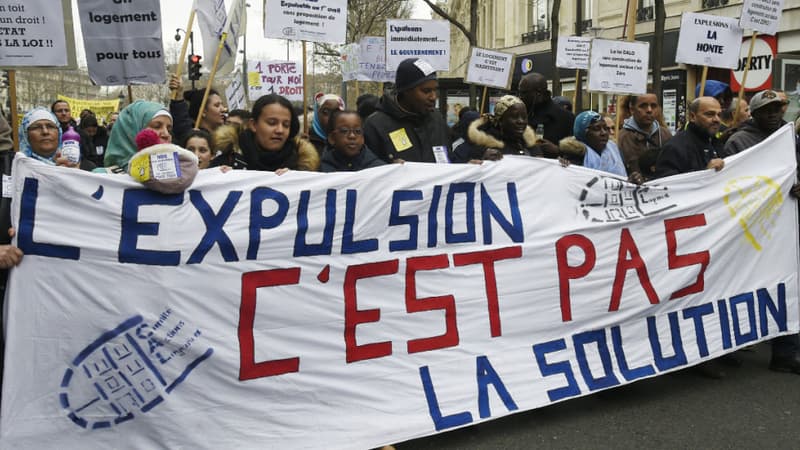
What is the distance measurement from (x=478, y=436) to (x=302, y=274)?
127 cm

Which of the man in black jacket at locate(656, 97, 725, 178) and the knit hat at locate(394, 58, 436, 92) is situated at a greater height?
the knit hat at locate(394, 58, 436, 92)

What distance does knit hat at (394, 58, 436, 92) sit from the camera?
16.2 feet

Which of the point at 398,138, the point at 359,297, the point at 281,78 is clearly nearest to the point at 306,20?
the point at 398,138

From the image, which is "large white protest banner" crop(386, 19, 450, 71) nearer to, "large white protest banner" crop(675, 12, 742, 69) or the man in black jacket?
"large white protest banner" crop(675, 12, 742, 69)

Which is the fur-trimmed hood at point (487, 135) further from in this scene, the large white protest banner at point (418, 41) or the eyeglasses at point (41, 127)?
the large white protest banner at point (418, 41)

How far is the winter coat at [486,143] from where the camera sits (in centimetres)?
505

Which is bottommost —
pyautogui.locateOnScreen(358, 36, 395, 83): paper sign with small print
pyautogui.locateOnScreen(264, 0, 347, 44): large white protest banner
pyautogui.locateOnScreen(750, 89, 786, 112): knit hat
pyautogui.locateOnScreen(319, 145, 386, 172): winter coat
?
pyautogui.locateOnScreen(319, 145, 386, 172): winter coat

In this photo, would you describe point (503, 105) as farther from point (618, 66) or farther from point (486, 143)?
point (618, 66)

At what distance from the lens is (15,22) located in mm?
4746

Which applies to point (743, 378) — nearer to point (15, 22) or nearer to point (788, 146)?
point (788, 146)

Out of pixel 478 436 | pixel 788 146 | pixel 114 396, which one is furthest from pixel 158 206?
pixel 788 146

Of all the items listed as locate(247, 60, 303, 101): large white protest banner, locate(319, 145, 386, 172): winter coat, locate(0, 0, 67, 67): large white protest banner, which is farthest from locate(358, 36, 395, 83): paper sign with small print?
locate(319, 145, 386, 172): winter coat

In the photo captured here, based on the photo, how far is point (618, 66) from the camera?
750cm

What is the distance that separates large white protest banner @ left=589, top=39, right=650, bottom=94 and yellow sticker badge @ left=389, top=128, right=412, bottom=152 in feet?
9.59
